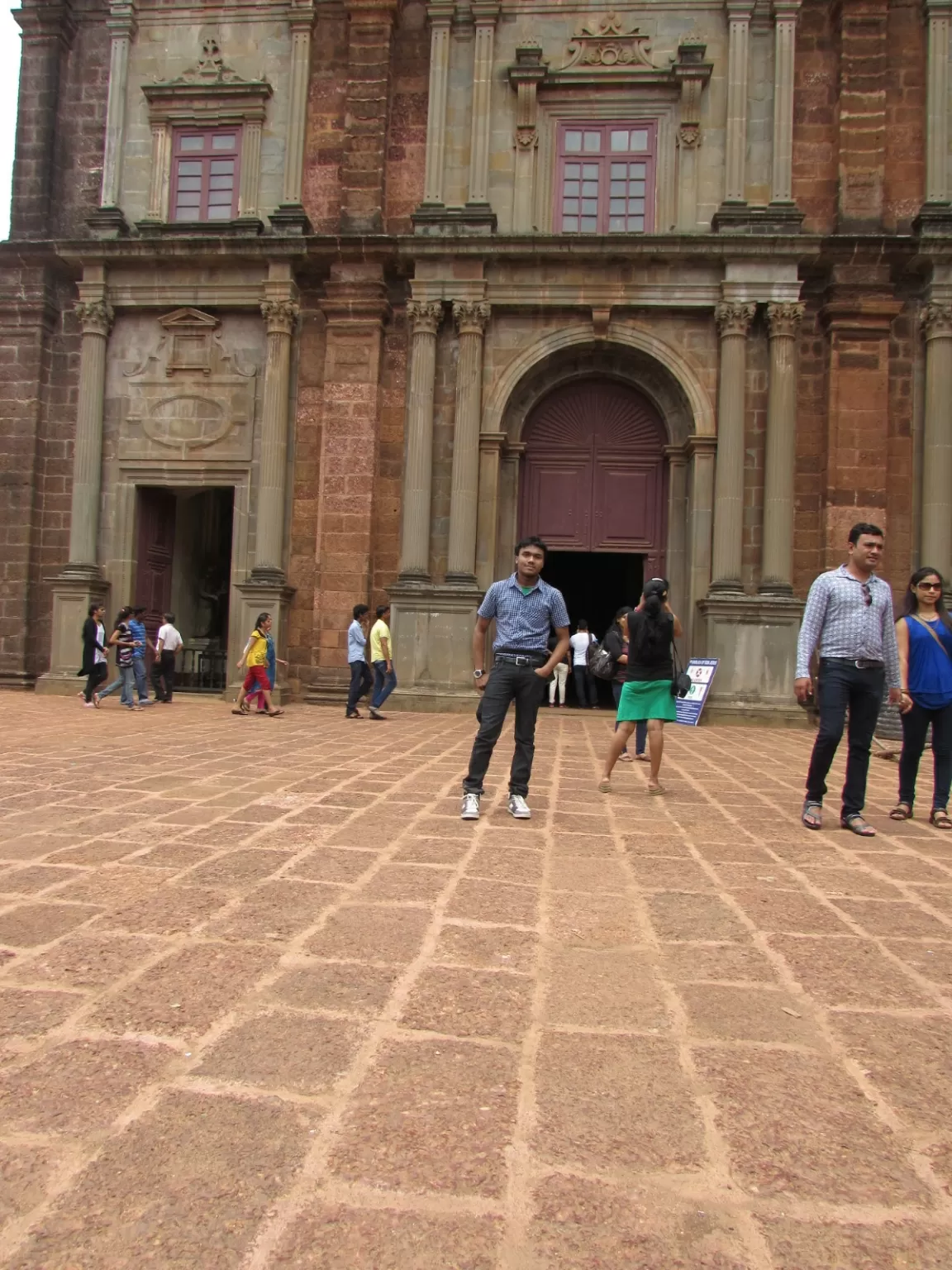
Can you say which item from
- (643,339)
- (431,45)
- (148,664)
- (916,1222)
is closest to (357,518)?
(148,664)

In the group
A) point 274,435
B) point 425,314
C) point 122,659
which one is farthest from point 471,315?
point 122,659

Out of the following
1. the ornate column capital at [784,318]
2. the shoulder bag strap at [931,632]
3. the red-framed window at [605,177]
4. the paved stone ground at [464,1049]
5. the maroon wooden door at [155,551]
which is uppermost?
the red-framed window at [605,177]

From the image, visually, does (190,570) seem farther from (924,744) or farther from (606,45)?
(924,744)

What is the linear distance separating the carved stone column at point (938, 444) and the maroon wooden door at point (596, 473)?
3.99 meters

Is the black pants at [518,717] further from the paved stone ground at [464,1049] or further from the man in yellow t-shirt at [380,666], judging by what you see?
the man in yellow t-shirt at [380,666]

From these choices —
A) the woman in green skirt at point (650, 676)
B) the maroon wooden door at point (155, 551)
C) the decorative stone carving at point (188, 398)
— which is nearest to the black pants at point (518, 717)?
the woman in green skirt at point (650, 676)

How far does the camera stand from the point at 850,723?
5.77 m

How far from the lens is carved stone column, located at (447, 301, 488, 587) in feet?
48.7

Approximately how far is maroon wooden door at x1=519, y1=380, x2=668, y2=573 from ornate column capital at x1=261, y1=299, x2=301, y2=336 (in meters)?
4.34

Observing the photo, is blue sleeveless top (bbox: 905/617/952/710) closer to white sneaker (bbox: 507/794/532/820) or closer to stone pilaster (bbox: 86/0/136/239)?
white sneaker (bbox: 507/794/532/820)

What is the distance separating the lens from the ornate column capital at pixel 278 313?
15.6 meters

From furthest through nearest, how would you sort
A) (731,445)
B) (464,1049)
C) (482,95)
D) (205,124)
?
(205,124) < (482,95) < (731,445) < (464,1049)

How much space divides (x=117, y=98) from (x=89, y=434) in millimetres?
6025

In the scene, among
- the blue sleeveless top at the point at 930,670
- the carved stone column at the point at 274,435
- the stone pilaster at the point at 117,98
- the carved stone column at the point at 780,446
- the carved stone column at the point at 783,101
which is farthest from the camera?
the stone pilaster at the point at 117,98
